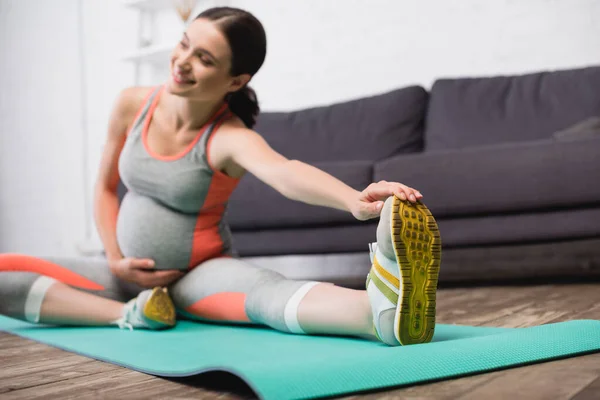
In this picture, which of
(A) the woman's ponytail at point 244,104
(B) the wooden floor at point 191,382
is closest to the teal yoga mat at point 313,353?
(B) the wooden floor at point 191,382

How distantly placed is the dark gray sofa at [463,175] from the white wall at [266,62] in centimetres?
40

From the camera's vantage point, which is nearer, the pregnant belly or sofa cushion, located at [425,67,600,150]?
the pregnant belly

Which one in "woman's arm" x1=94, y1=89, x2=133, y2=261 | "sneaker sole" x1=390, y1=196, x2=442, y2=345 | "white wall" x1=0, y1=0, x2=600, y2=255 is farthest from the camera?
"white wall" x1=0, y1=0, x2=600, y2=255

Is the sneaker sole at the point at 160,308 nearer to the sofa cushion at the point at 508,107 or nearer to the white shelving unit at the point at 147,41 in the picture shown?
the sofa cushion at the point at 508,107

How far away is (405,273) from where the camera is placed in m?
1.01

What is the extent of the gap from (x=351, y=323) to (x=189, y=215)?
580mm

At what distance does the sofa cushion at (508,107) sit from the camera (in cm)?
277

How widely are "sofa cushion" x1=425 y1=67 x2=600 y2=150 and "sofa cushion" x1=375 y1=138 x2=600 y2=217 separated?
1.72 feet

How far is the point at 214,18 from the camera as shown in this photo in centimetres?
147

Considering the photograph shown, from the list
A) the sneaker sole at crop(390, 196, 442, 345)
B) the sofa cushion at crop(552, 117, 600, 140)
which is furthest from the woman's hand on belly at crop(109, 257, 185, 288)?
the sofa cushion at crop(552, 117, 600, 140)

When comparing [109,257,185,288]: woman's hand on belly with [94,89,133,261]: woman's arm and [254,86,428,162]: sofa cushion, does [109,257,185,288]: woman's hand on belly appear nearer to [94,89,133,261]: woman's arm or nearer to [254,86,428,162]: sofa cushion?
[94,89,133,261]: woman's arm

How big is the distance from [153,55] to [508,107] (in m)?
2.13

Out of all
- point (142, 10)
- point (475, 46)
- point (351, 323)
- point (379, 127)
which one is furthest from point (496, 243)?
point (142, 10)

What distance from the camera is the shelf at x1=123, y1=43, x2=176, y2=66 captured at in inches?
156
